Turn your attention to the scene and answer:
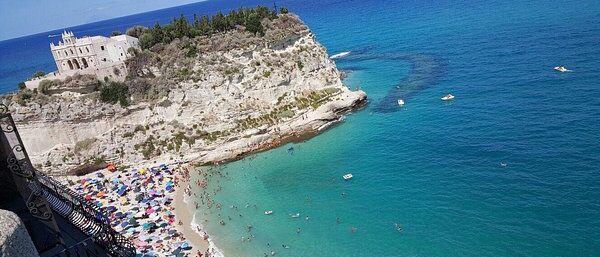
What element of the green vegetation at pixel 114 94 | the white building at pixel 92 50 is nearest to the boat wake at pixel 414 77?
the green vegetation at pixel 114 94

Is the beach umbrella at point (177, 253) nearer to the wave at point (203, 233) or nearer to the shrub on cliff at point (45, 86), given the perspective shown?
the wave at point (203, 233)

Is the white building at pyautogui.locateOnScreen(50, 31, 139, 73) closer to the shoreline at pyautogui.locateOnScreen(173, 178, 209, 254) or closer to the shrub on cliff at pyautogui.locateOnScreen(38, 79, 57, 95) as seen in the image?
the shrub on cliff at pyautogui.locateOnScreen(38, 79, 57, 95)

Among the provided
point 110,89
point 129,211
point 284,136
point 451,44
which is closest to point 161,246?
point 129,211

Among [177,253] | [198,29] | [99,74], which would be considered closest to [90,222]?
[177,253]

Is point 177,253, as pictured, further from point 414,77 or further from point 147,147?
point 414,77

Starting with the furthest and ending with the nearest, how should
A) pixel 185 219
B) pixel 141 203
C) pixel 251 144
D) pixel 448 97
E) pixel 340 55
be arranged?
pixel 340 55
pixel 448 97
pixel 251 144
pixel 141 203
pixel 185 219

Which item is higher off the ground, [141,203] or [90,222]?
[90,222]

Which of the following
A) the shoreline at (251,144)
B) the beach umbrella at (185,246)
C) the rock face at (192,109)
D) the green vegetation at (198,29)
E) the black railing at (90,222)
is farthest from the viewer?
the green vegetation at (198,29)

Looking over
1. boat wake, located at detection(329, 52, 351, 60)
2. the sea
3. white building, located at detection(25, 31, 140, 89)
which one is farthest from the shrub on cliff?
boat wake, located at detection(329, 52, 351, 60)
